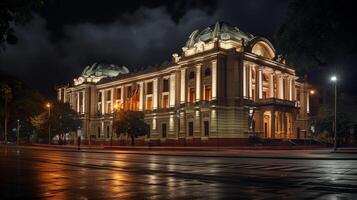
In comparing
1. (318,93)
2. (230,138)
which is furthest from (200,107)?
(318,93)

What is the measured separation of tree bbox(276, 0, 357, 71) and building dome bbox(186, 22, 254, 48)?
69575mm

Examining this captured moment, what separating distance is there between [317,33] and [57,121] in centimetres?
9166

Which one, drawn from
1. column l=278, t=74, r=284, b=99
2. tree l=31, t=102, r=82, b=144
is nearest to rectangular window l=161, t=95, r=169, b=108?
tree l=31, t=102, r=82, b=144

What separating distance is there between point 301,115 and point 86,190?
3748 inches

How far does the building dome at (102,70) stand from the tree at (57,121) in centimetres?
2607

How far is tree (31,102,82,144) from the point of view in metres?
98.9

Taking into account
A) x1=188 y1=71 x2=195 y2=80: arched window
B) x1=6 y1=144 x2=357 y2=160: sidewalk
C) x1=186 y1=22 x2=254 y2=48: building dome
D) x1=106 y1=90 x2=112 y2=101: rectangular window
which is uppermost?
x1=186 y1=22 x2=254 y2=48: building dome

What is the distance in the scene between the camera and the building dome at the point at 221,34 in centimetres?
8962

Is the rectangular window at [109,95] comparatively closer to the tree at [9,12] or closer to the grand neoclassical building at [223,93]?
the grand neoclassical building at [223,93]

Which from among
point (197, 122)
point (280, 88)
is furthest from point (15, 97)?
point (280, 88)

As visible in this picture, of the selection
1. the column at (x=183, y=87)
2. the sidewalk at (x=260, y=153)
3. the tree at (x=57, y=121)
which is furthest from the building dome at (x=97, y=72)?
the sidewalk at (x=260, y=153)

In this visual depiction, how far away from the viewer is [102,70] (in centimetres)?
13500

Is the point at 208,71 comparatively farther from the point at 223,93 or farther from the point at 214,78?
the point at 223,93

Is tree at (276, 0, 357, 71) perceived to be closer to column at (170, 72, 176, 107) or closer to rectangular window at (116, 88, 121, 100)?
column at (170, 72, 176, 107)
